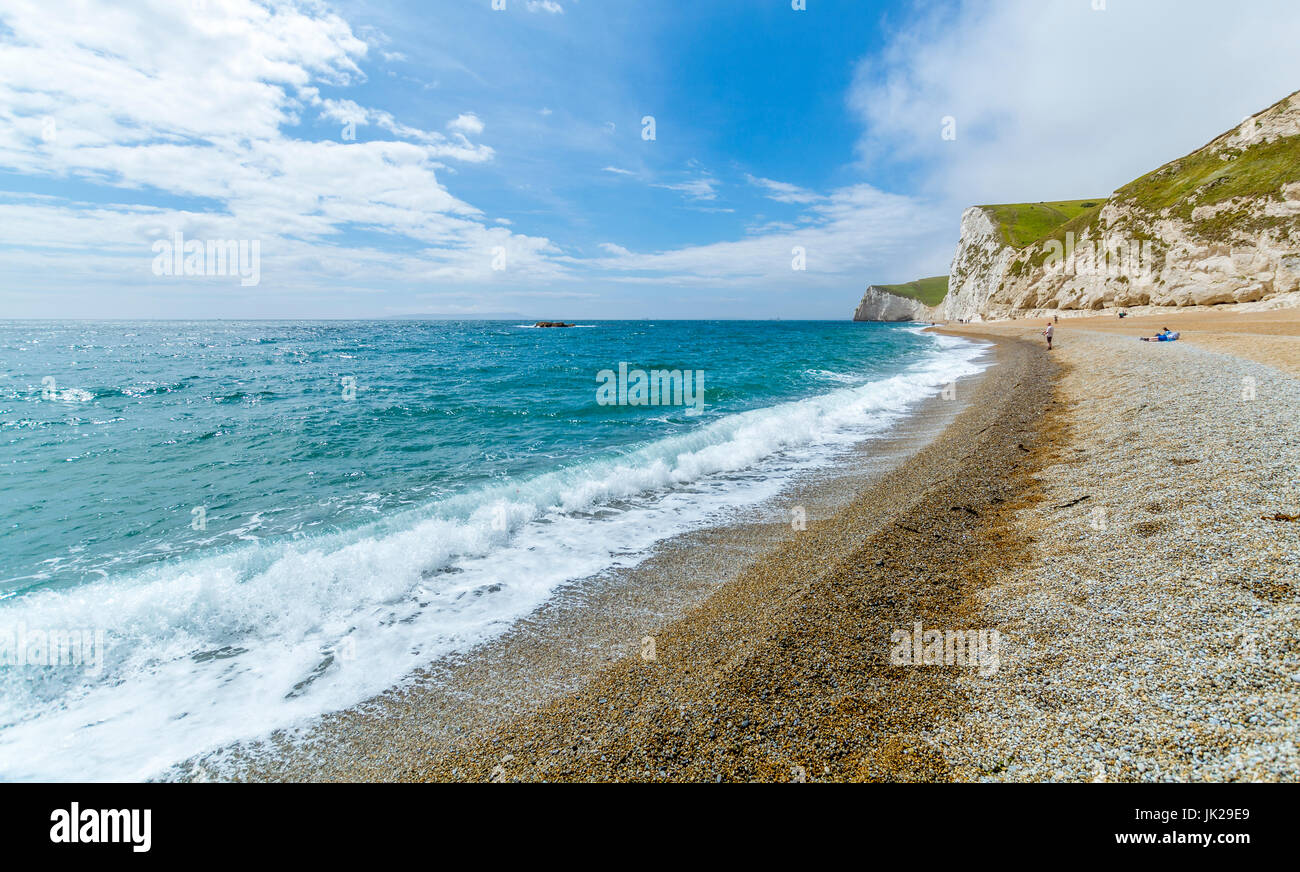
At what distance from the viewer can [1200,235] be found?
170 feet

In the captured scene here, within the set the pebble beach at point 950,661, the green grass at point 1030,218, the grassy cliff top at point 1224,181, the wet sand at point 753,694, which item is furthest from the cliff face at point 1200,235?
the wet sand at point 753,694

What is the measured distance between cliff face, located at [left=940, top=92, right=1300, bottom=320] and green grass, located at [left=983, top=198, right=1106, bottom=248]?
21.0 meters

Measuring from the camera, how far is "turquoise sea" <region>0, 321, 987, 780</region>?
6.41m

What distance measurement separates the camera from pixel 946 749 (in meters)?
4.14

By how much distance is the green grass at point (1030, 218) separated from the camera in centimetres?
9883

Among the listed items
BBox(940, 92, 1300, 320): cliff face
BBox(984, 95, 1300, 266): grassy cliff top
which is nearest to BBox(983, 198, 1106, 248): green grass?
BBox(940, 92, 1300, 320): cliff face

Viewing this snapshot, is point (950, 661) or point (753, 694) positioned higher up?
point (950, 661)

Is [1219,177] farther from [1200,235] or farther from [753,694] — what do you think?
[753,694]

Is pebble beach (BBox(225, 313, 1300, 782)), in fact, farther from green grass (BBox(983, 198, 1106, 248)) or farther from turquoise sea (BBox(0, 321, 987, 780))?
green grass (BBox(983, 198, 1106, 248))

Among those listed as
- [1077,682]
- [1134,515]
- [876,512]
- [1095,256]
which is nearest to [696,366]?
[876,512]

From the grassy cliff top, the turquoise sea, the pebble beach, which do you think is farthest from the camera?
the grassy cliff top

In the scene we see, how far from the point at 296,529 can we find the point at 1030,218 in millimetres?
144911

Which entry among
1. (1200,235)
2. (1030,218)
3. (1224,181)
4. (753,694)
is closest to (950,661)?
(753,694)
